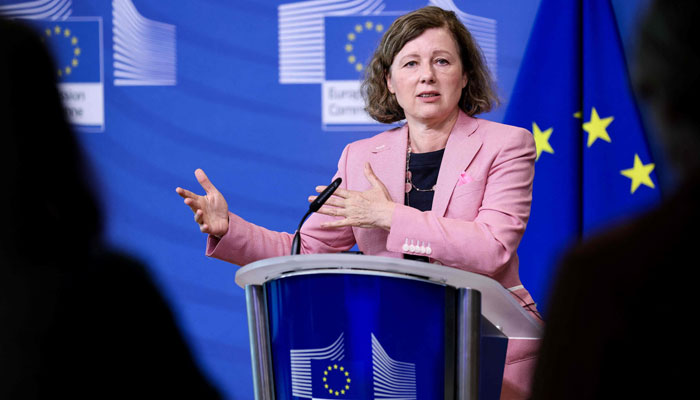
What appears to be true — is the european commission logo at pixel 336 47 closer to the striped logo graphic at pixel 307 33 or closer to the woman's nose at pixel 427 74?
the striped logo graphic at pixel 307 33

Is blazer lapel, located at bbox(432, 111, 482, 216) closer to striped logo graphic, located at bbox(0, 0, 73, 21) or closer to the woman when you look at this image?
the woman

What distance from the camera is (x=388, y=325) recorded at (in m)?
1.60

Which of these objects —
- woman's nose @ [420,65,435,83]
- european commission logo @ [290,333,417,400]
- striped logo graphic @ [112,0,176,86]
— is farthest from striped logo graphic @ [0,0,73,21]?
european commission logo @ [290,333,417,400]

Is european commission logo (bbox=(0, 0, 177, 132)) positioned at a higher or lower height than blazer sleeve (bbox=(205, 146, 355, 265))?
higher

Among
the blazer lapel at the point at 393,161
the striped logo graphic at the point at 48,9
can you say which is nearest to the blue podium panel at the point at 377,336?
the blazer lapel at the point at 393,161

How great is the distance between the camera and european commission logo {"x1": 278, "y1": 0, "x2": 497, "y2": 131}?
3617 millimetres

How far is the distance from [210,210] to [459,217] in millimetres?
748

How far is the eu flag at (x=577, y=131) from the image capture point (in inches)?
134

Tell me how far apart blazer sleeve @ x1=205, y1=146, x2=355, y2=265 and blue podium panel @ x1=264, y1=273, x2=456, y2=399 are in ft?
2.56

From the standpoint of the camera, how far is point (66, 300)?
0.88 meters

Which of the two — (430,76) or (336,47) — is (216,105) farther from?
(430,76)

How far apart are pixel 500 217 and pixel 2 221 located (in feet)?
5.35

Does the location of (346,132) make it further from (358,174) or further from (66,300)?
(66,300)

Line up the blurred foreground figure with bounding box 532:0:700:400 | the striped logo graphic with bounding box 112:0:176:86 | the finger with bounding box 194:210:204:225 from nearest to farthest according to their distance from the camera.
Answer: the blurred foreground figure with bounding box 532:0:700:400 → the finger with bounding box 194:210:204:225 → the striped logo graphic with bounding box 112:0:176:86
